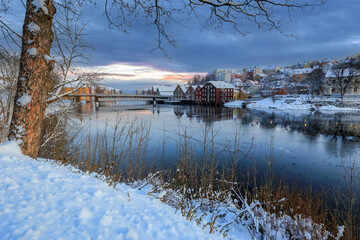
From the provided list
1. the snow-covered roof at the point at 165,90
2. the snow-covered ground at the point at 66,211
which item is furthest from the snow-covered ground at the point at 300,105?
the snow-covered roof at the point at 165,90

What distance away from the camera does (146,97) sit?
7425 centimetres

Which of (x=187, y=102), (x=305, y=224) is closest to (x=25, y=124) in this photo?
(x=305, y=224)

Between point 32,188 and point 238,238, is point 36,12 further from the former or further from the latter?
point 238,238

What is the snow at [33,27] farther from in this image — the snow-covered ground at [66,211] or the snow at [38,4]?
the snow-covered ground at [66,211]

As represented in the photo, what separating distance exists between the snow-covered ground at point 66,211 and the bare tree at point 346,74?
64.1m

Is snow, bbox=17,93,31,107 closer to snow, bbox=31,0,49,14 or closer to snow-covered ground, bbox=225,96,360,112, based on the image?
snow, bbox=31,0,49,14

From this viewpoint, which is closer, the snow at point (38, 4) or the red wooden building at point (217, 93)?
the snow at point (38, 4)

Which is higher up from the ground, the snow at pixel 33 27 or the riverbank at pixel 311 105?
the snow at pixel 33 27

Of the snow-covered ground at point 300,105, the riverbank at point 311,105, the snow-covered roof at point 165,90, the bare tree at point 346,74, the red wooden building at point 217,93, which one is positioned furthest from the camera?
the snow-covered roof at point 165,90

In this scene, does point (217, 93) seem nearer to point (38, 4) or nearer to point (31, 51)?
point (38, 4)

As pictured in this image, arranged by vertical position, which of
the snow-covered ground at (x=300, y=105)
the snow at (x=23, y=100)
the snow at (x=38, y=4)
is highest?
the snow at (x=38, y=4)

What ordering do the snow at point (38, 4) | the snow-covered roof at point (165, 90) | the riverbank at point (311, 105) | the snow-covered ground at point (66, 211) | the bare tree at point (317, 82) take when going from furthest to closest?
the snow-covered roof at point (165, 90), the bare tree at point (317, 82), the riverbank at point (311, 105), the snow at point (38, 4), the snow-covered ground at point (66, 211)

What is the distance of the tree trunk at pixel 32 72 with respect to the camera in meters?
3.71

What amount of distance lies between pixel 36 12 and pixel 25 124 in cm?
222
